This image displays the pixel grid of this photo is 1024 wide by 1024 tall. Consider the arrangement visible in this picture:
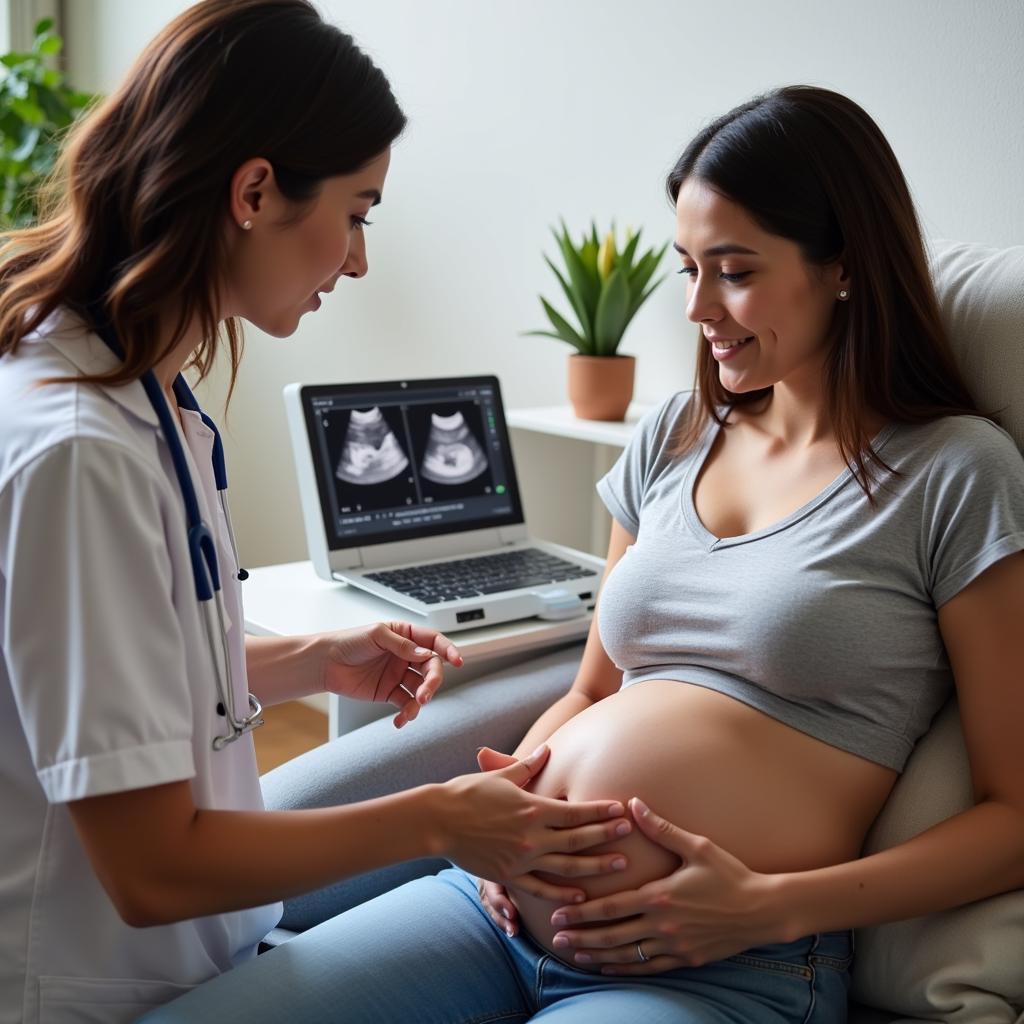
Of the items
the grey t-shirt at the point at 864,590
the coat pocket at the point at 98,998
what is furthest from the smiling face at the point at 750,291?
the coat pocket at the point at 98,998

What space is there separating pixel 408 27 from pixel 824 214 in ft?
5.38

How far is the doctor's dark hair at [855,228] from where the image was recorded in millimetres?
1223

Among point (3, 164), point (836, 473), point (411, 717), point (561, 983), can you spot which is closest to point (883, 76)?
point (836, 473)

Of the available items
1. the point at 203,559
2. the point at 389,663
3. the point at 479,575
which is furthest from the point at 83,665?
the point at 479,575

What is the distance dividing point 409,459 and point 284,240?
0.92 m

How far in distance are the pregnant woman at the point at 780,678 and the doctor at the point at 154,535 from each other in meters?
0.13

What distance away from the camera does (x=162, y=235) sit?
36.5 inches

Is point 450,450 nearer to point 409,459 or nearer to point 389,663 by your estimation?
point 409,459

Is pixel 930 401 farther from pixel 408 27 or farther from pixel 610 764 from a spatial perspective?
pixel 408 27

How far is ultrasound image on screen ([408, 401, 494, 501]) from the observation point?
6.30ft

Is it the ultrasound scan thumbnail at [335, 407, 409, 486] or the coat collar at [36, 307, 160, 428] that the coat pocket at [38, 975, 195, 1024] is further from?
the ultrasound scan thumbnail at [335, 407, 409, 486]

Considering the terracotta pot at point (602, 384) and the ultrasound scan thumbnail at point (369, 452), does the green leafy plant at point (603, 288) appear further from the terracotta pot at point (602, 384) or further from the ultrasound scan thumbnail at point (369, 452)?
the ultrasound scan thumbnail at point (369, 452)

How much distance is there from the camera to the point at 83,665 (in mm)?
830

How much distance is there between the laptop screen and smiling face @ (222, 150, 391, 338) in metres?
0.77
